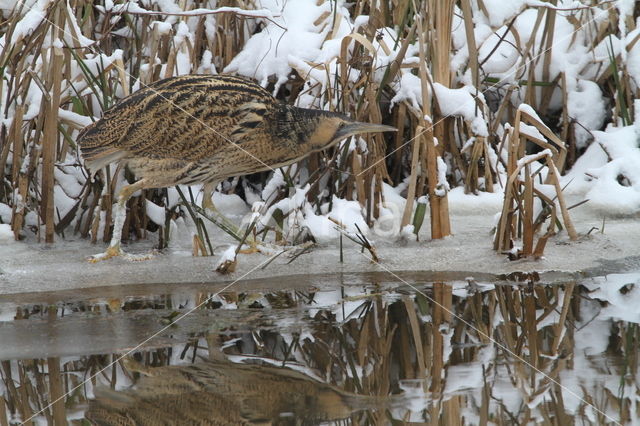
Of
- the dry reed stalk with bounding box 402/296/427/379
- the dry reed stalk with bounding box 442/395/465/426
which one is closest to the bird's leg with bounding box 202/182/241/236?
the dry reed stalk with bounding box 402/296/427/379

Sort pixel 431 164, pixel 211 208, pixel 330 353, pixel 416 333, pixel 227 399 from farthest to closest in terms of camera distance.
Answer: pixel 211 208 → pixel 431 164 → pixel 416 333 → pixel 330 353 → pixel 227 399

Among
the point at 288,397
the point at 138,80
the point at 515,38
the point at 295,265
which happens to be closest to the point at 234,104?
the point at 138,80

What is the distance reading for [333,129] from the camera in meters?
4.55

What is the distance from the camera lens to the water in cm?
254

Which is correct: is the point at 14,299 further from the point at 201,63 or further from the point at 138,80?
the point at 201,63

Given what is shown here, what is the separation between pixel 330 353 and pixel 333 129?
1720mm

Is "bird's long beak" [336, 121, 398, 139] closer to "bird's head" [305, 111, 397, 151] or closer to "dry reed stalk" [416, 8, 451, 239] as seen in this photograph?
"bird's head" [305, 111, 397, 151]

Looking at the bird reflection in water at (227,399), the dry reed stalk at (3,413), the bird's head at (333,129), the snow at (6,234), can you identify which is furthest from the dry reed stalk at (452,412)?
the snow at (6,234)

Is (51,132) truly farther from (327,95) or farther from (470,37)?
(470,37)

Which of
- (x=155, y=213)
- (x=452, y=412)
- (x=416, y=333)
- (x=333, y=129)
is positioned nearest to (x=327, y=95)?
(x=333, y=129)

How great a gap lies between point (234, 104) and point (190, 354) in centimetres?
169

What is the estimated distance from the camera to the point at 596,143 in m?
5.25

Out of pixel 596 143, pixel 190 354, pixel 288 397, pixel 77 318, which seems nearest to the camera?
pixel 288 397

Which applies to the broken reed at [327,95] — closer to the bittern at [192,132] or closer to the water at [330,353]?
the bittern at [192,132]
